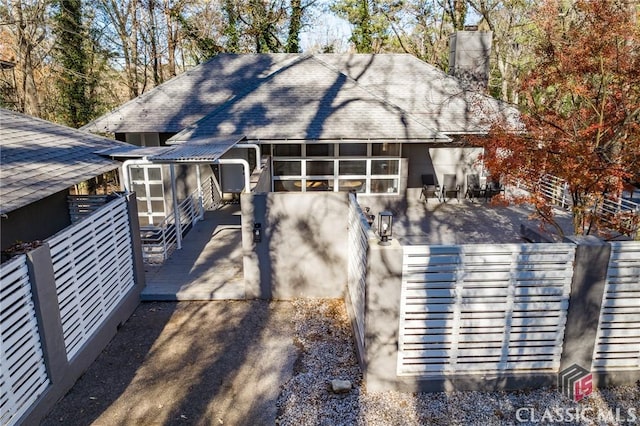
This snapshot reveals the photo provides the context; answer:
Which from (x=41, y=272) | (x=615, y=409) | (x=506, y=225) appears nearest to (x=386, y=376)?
(x=615, y=409)

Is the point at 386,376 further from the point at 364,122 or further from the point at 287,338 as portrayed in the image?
the point at 364,122

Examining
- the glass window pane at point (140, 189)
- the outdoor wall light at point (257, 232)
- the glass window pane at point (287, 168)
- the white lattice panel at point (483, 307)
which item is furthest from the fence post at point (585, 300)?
the glass window pane at point (140, 189)

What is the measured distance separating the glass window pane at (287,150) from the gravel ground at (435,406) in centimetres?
825

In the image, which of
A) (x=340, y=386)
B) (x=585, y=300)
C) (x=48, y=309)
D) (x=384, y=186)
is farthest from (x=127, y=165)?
(x=384, y=186)

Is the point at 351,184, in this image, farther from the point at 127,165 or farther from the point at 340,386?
the point at 340,386

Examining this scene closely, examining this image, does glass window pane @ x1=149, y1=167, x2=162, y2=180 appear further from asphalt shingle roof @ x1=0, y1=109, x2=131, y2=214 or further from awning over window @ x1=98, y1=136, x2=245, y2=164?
asphalt shingle roof @ x1=0, y1=109, x2=131, y2=214

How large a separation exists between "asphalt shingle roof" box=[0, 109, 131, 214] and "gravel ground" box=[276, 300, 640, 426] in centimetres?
403

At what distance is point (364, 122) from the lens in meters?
11.6

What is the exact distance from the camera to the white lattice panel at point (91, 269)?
16.5 ft

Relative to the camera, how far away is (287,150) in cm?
1264

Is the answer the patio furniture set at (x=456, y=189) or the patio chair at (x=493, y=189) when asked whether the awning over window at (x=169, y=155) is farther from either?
the patio chair at (x=493, y=189)

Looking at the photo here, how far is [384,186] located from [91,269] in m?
9.36

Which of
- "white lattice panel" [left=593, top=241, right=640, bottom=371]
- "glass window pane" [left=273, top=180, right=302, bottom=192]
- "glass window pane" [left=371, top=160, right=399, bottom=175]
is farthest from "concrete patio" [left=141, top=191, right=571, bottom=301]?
"white lattice panel" [left=593, top=241, right=640, bottom=371]

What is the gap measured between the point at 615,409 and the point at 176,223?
8.87m
